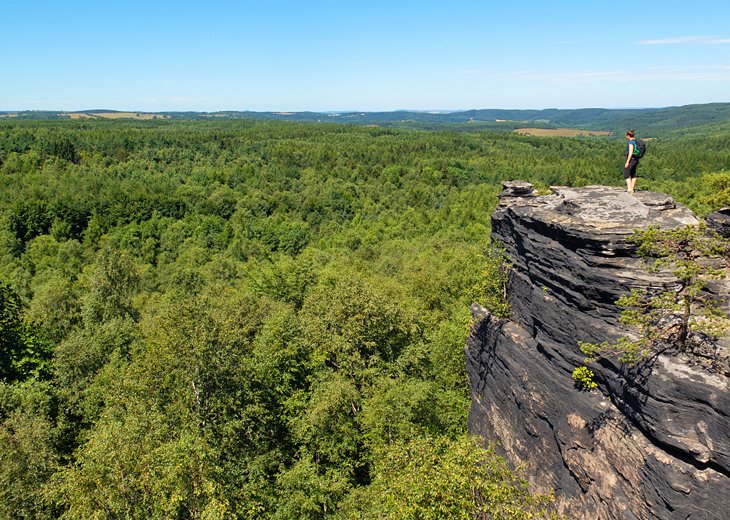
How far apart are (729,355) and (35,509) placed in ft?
89.1

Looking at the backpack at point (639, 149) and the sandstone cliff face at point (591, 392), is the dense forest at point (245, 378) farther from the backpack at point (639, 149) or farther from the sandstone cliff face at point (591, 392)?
the backpack at point (639, 149)

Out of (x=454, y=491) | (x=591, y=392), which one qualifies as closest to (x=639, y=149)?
(x=591, y=392)

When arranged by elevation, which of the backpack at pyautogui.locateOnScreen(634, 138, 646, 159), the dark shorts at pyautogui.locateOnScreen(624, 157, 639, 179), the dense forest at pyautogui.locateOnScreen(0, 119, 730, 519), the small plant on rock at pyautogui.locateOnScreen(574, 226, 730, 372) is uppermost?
the backpack at pyautogui.locateOnScreen(634, 138, 646, 159)

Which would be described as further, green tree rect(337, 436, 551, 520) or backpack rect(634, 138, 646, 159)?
backpack rect(634, 138, 646, 159)

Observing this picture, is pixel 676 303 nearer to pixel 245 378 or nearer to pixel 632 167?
pixel 632 167

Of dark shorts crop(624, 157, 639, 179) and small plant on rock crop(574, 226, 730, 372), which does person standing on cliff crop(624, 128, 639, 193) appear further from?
small plant on rock crop(574, 226, 730, 372)

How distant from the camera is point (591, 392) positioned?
1460cm

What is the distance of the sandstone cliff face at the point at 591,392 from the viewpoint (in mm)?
11273

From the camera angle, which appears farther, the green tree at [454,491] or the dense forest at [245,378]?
the dense forest at [245,378]

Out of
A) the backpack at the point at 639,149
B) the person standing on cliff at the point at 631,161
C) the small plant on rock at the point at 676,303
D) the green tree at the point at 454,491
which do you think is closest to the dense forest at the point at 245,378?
the green tree at the point at 454,491

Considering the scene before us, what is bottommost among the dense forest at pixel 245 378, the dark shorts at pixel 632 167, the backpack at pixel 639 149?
the dense forest at pixel 245 378

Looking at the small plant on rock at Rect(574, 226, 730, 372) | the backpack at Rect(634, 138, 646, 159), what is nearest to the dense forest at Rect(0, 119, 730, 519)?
the backpack at Rect(634, 138, 646, 159)

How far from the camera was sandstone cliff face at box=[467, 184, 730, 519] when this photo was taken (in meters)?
11.3

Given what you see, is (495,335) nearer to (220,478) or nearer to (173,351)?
(220,478)
